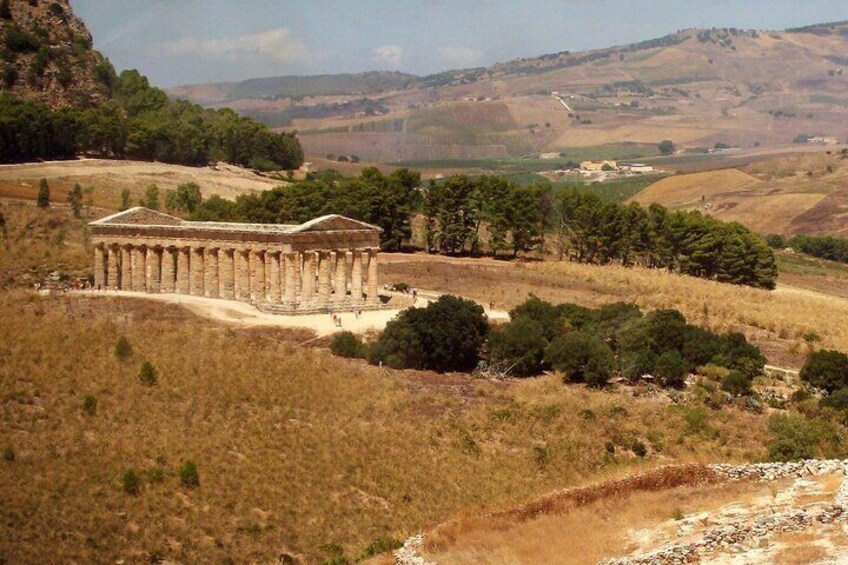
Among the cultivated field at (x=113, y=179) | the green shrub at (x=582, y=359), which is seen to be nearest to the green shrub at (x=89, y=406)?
the green shrub at (x=582, y=359)

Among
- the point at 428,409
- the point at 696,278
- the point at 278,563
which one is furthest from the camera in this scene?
the point at 696,278

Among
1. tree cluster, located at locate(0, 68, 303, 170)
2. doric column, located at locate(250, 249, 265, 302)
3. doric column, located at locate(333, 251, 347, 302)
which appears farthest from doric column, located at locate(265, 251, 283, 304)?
tree cluster, located at locate(0, 68, 303, 170)

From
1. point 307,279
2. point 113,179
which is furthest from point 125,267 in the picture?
point 113,179

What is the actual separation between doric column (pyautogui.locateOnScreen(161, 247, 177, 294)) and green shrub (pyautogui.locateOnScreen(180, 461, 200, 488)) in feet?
98.9

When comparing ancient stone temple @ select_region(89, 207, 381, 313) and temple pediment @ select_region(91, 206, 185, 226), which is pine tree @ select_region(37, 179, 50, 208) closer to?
temple pediment @ select_region(91, 206, 185, 226)

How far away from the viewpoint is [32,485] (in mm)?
30031

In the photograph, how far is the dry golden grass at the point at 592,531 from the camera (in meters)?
25.1

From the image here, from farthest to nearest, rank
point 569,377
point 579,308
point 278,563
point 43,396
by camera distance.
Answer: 1. point 579,308
2. point 569,377
3. point 43,396
4. point 278,563

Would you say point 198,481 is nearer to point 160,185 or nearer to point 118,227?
point 118,227

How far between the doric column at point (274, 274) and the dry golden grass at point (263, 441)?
10.1 meters

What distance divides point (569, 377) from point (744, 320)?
1883 cm

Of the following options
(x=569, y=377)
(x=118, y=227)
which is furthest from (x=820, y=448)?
(x=118, y=227)

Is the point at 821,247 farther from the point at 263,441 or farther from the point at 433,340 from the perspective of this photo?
the point at 263,441

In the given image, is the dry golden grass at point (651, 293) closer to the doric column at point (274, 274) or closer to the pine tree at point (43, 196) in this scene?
the doric column at point (274, 274)
